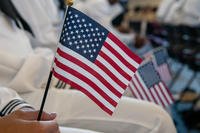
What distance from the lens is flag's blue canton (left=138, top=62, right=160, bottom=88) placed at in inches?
52.4

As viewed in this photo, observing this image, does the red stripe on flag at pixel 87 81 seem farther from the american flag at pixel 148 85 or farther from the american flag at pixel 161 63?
the american flag at pixel 161 63

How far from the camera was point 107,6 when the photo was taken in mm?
3355

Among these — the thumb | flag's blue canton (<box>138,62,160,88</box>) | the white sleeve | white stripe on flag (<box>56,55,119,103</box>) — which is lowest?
flag's blue canton (<box>138,62,160,88</box>)

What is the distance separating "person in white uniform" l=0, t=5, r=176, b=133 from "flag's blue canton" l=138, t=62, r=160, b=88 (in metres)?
0.31

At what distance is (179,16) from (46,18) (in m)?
1.39

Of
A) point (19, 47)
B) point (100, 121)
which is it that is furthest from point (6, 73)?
point (100, 121)

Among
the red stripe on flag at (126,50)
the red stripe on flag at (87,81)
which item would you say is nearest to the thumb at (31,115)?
the red stripe on flag at (87,81)

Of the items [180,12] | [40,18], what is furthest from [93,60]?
[180,12]

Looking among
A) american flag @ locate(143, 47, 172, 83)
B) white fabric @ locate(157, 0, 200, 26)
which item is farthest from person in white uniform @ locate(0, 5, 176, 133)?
white fabric @ locate(157, 0, 200, 26)

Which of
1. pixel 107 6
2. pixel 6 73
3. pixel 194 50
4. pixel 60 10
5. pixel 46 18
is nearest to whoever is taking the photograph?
pixel 6 73

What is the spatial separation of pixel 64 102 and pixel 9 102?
0.56ft

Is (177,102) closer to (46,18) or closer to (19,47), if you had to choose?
(46,18)

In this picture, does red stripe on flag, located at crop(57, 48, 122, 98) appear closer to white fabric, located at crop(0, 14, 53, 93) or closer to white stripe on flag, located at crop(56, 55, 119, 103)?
white stripe on flag, located at crop(56, 55, 119, 103)

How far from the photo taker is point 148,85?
136cm
